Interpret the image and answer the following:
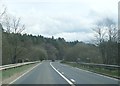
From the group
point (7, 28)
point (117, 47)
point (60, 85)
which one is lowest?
point (60, 85)

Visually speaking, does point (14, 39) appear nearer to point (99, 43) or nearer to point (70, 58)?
point (99, 43)

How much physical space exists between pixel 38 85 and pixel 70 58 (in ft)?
315

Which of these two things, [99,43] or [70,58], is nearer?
[99,43]

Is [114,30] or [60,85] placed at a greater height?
[114,30]

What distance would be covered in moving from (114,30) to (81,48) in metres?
41.4

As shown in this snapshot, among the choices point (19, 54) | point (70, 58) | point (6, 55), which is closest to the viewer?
point (6, 55)

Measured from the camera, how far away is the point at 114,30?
2554 inches

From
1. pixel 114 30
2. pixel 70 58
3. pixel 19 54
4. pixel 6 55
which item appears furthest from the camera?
pixel 70 58

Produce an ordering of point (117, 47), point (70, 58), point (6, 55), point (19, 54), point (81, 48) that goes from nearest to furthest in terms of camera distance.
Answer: point (117, 47), point (6, 55), point (19, 54), point (81, 48), point (70, 58)

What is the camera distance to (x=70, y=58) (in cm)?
11556

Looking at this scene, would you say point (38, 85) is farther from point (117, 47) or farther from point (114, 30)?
point (114, 30)

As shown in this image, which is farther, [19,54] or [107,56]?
[19,54]

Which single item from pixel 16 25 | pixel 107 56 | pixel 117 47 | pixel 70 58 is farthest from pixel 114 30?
pixel 70 58

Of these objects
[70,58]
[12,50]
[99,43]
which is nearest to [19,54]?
[12,50]
